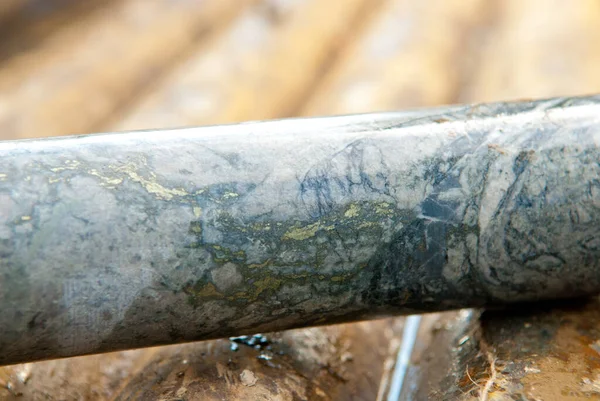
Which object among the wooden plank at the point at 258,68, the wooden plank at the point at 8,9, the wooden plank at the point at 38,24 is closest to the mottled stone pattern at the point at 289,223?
the wooden plank at the point at 258,68

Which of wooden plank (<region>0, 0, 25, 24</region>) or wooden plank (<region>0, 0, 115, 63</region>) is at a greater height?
wooden plank (<region>0, 0, 25, 24</region>)

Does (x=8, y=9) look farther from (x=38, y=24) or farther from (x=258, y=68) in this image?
(x=258, y=68)

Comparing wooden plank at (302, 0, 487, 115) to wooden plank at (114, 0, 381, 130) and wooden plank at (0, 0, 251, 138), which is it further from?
wooden plank at (0, 0, 251, 138)

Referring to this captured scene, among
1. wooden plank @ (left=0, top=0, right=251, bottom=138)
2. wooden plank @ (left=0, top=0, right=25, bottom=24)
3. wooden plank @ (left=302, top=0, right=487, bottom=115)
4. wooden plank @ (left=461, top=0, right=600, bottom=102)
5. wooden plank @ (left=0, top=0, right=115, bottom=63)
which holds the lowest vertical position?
wooden plank @ (left=461, top=0, right=600, bottom=102)

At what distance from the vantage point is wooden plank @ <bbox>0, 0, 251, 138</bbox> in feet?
5.86

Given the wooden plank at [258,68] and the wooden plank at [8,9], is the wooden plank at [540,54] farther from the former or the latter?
the wooden plank at [8,9]

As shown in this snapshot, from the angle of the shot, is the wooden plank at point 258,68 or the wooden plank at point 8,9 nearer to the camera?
the wooden plank at point 258,68

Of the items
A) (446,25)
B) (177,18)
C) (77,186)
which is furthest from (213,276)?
(446,25)

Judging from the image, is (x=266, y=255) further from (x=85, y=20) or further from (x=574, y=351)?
(x=85, y=20)

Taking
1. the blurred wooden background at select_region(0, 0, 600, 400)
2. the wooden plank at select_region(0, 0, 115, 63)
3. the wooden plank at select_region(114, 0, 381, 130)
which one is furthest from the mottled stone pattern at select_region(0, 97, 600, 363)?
the wooden plank at select_region(0, 0, 115, 63)

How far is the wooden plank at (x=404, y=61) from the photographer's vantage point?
1.98 m

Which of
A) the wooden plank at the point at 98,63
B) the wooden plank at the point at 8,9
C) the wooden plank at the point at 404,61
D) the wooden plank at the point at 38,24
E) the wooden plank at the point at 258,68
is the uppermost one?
the wooden plank at the point at 8,9

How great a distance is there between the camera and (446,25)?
2324 mm

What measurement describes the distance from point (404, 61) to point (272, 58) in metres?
0.43
